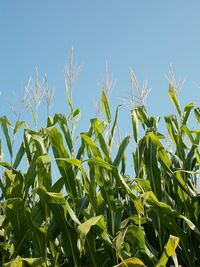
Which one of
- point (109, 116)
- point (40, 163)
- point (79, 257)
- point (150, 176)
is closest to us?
point (40, 163)

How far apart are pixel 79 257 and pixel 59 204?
0.27 meters

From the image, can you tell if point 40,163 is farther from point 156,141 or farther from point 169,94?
point 169,94

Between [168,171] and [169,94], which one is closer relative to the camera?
[168,171]

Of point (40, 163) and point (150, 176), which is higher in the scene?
point (40, 163)

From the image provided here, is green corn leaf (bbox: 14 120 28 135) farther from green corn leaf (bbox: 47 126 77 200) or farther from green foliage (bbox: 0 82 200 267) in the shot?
green corn leaf (bbox: 47 126 77 200)

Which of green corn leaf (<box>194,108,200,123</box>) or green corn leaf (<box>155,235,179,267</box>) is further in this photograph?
green corn leaf (<box>194,108,200,123</box>)

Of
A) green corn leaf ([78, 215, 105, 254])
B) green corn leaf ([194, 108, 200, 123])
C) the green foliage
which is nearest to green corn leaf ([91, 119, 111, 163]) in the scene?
the green foliage

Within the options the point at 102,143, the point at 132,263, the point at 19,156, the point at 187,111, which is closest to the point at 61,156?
the point at 102,143

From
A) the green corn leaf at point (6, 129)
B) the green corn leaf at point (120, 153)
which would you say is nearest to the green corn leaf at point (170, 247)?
the green corn leaf at point (120, 153)

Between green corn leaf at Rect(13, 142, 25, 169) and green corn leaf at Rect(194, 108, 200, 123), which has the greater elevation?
green corn leaf at Rect(194, 108, 200, 123)

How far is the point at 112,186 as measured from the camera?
6.14 feet

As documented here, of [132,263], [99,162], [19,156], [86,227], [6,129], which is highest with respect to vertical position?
[6,129]

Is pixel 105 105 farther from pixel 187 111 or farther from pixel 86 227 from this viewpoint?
pixel 86 227

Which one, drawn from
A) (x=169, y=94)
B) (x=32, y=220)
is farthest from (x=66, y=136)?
(x=169, y=94)
